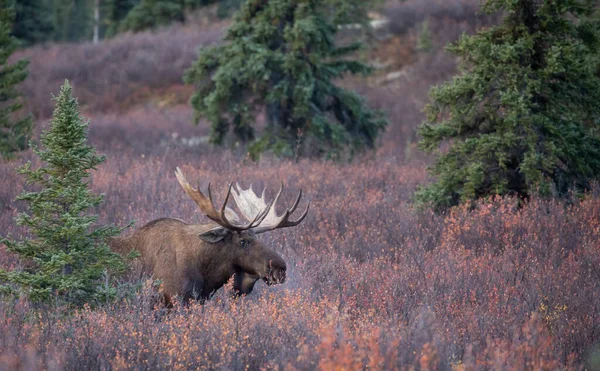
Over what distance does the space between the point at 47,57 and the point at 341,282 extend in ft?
81.9

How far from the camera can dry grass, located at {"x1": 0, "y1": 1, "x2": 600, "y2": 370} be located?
4684 mm

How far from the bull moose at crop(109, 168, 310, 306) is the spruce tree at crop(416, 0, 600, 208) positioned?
420 cm

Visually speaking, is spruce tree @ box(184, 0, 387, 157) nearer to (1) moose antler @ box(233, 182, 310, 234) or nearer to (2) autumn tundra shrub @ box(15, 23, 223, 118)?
(1) moose antler @ box(233, 182, 310, 234)

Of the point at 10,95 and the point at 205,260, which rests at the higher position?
the point at 205,260

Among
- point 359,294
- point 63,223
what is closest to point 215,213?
point 63,223

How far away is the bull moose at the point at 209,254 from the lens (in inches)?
241

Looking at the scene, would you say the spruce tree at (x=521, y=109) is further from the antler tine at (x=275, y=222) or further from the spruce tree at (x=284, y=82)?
the spruce tree at (x=284, y=82)

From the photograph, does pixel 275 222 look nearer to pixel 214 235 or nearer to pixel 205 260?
pixel 214 235

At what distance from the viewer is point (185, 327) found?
17.0ft

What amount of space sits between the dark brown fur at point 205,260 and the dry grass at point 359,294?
22 centimetres

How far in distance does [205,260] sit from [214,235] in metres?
0.28

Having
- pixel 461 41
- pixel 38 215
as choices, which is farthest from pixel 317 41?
pixel 38 215

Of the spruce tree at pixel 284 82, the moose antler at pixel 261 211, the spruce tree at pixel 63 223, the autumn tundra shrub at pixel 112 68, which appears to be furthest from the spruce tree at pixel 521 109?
the autumn tundra shrub at pixel 112 68

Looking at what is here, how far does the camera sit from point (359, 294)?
21.6ft
